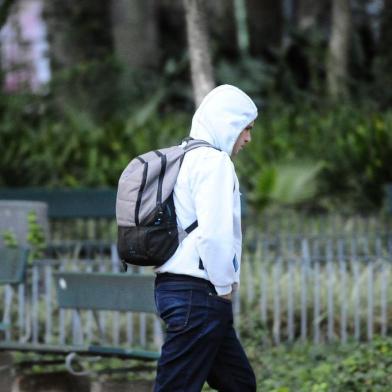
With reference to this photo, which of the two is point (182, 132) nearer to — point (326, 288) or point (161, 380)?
point (326, 288)

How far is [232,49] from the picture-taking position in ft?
66.3

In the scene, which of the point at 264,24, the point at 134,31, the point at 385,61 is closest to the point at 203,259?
the point at 134,31

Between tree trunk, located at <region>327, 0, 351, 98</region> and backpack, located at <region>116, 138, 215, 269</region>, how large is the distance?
1257 cm

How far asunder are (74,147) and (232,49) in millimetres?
6556

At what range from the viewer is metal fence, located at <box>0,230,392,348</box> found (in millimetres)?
8156

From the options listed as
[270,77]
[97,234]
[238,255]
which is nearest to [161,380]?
[238,255]

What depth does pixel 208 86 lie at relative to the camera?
10.4m

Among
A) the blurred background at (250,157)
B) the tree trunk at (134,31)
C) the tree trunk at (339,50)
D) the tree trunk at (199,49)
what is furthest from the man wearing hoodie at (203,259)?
the tree trunk at (134,31)

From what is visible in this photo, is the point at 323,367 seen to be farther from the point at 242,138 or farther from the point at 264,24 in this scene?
the point at 264,24

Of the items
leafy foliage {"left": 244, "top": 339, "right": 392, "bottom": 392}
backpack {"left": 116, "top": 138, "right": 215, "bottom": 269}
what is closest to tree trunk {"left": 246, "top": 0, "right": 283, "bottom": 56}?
leafy foliage {"left": 244, "top": 339, "right": 392, "bottom": 392}

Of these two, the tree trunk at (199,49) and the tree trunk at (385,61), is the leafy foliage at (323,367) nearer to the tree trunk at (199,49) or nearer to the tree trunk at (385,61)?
the tree trunk at (199,49)

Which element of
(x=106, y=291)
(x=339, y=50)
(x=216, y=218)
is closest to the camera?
(x=216, y=218)

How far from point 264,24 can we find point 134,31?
2824mm

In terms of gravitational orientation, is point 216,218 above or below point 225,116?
below
